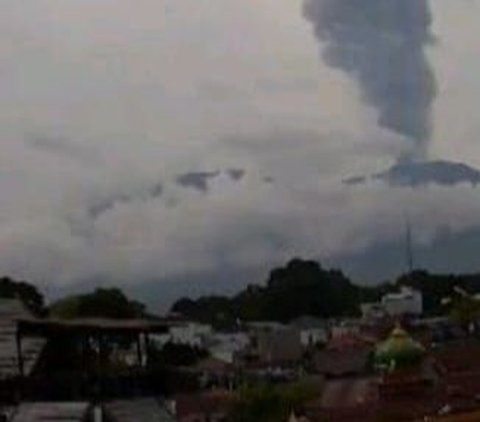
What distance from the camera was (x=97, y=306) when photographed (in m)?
47.3

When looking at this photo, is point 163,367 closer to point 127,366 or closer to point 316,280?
point 127,366

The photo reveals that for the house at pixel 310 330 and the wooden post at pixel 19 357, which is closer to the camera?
the wooden post at pixel 19 357

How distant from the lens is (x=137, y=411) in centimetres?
2598

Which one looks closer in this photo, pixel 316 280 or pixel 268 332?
pixel 268 332

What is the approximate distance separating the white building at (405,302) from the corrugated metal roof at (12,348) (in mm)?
→ 69720

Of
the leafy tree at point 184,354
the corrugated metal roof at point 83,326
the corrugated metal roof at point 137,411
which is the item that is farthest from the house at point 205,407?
the corrugated metal roof at point 137,411

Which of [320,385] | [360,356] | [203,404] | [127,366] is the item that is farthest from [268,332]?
[127,366]

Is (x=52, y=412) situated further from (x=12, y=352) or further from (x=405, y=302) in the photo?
(x=405, y=302)

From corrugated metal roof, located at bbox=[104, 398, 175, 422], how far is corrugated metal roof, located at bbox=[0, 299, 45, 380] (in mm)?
1886

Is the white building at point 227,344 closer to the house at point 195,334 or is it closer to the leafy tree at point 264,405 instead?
the house at point 195,334

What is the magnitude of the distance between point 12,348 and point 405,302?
80.0 metres

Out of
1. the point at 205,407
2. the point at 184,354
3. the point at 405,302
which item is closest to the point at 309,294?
the point at 405,302

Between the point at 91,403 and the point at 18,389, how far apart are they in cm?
129

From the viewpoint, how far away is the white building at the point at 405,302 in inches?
3962
